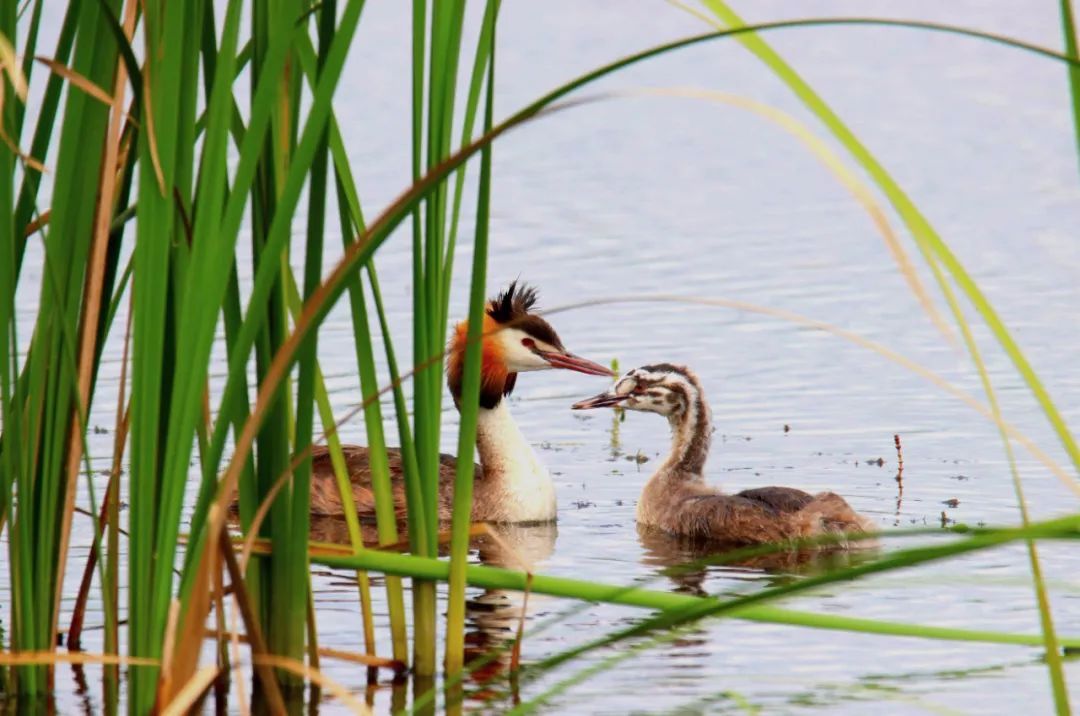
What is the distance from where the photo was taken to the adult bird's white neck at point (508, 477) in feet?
26.6

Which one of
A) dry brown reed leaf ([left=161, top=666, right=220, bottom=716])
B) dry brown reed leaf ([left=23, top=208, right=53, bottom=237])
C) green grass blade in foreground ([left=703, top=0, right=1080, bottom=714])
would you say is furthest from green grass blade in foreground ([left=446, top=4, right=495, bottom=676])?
green grass blade in foreground ([left=703, top=0, right=1080, bottom=714])

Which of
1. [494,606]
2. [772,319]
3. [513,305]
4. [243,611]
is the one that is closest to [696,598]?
[243,611]

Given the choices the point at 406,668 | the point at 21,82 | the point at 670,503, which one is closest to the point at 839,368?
the point at 670,503

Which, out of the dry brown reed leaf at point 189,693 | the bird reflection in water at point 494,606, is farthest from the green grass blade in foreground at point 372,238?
the bird reflection in water at point 494,606

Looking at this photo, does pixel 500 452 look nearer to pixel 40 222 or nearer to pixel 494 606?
pixel 494 606

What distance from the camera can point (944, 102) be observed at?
711 inches

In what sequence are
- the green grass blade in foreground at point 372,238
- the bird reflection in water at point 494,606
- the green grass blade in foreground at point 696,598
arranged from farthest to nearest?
the bird reflection in water at point 494,606, the green grass blade in foreground at point 372,238, the green grass blade in foreground at point 696,598

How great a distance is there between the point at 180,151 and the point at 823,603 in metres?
3.28

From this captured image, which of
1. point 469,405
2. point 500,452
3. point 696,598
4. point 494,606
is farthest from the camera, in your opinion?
point 500,452

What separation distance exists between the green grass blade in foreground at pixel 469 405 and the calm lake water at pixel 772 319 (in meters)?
0.18

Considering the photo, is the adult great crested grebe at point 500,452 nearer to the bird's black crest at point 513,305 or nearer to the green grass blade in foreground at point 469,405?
the bird's black crest at point 513,305

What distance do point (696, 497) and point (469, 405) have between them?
412 centimetres

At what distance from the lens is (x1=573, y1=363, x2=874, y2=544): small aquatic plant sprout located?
24.0 feet

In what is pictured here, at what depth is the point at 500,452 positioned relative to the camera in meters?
8.55
